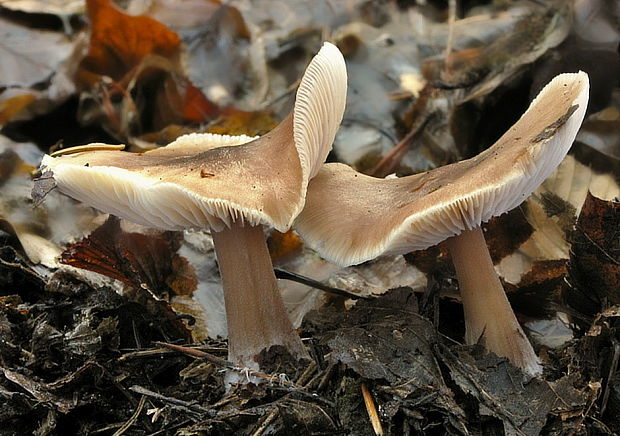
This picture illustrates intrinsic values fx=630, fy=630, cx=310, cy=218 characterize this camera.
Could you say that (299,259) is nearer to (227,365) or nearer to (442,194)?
(227,365)

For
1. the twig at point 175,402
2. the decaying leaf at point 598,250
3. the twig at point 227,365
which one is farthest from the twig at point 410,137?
the twig at point 175,402

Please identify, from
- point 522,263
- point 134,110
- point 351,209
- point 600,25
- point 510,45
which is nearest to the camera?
point 351,209

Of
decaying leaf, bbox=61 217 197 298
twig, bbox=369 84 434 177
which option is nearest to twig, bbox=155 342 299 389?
decaying leaf, bbox=61 217 197 298

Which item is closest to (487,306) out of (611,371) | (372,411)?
(611,371)

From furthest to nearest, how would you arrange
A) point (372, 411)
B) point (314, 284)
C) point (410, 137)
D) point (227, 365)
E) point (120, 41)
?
point (120, 41) < point (410, 137) < point (314, 284) < point (227, 365) < point (372, 411)

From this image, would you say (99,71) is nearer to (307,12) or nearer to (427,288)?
(307,12)

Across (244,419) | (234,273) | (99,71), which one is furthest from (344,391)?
(99,71)
